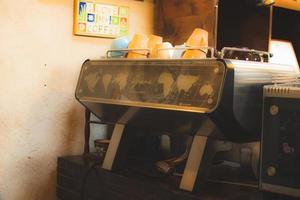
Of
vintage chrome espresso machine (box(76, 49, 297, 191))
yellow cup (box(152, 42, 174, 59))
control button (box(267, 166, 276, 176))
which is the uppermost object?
yellow cup (box(152, 42, 174, 59))

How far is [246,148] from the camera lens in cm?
137

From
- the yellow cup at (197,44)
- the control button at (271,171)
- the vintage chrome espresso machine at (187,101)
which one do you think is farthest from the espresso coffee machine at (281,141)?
the yellow cup at (197,44)

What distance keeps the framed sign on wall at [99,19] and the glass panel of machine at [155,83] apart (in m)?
0.27

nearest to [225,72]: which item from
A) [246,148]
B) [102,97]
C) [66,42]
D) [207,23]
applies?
[246,148]

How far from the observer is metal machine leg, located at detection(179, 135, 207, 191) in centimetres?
117

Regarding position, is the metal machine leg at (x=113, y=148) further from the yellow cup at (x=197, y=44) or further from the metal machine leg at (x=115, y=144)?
the yellow cup at (x=197, y=44)

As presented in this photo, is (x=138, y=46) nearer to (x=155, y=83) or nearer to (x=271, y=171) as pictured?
(x=155, y=83)

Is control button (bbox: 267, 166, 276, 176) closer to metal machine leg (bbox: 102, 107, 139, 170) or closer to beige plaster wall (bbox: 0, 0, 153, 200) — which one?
metal machine leg (bbox: 102, 107, 139, 170)

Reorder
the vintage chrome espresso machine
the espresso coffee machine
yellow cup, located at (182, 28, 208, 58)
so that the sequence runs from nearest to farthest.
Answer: the espresso coffee machine
the vintage chrome espresso machine
yellow cup, located at (182, 28, 208, 58)

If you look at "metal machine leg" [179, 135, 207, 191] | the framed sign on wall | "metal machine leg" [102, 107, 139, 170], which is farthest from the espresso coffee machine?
the framed sign on wall

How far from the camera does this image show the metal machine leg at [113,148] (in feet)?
4.76

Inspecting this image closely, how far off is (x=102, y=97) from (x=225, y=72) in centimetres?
53

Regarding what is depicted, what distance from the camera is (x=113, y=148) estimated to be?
1.47 m

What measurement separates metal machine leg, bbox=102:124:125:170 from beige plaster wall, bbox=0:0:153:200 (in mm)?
368
